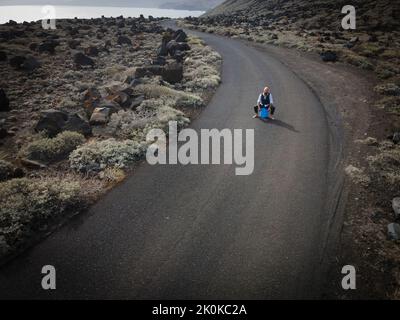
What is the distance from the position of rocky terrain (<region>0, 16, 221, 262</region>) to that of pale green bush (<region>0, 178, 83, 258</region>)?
30mm

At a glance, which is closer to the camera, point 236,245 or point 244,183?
point 236,245

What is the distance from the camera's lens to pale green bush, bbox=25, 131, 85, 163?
13242 millimetres

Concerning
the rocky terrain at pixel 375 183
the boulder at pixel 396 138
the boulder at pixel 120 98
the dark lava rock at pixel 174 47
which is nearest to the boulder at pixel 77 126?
the boulder at pixel 120 98

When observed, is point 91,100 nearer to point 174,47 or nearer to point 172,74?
point 172,74

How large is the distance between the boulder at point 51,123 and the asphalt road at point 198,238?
19.6 feet

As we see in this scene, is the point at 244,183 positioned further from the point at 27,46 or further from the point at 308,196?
the point at 27,46

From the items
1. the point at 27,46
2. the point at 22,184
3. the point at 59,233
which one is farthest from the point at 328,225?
the point at 27,46

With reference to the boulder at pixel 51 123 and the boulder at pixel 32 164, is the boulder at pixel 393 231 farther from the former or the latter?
the boulder at pixel 51 123

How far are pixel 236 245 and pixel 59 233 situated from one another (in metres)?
5.49

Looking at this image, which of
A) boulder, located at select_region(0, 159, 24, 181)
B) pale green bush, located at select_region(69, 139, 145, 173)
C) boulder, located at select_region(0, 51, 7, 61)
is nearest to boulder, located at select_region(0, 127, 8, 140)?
boulder, located at select_region(0, 159, 24, 181)

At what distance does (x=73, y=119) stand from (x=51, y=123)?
111cm

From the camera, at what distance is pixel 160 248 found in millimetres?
8562

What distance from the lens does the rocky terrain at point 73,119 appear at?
32.7 feet
